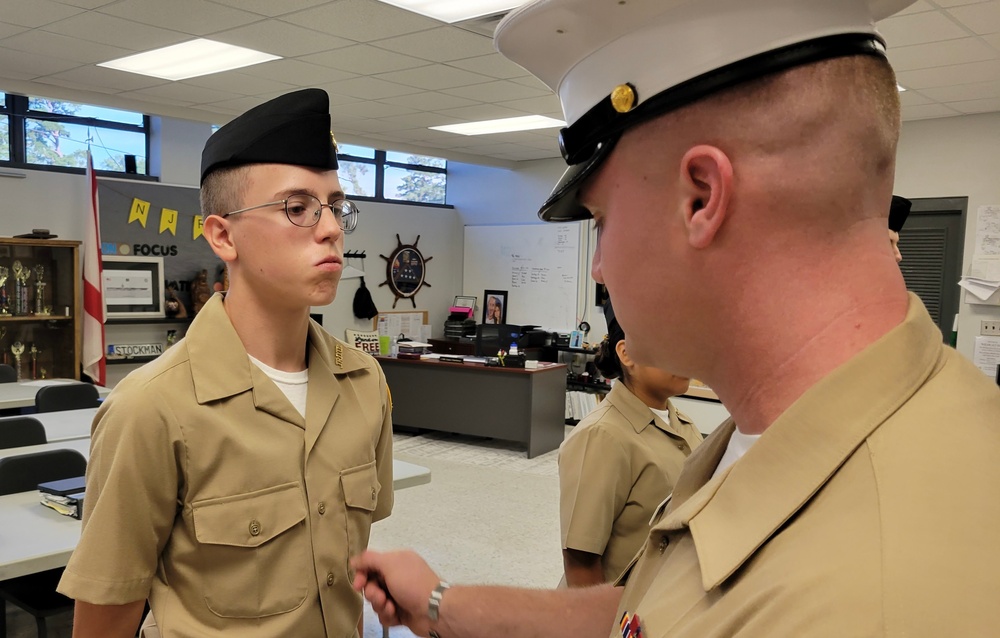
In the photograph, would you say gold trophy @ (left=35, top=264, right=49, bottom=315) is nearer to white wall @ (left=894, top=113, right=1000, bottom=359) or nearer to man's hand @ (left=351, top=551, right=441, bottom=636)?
man's hand @ (left=351, top=551, right=441, bottom=636)

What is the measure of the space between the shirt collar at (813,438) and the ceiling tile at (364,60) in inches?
182

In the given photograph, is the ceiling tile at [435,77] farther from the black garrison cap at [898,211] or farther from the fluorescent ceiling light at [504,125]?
the black garrison cap at [898,211]

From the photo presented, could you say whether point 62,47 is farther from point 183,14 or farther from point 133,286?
point 133,286

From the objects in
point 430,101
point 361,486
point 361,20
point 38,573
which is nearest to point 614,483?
point 361,486

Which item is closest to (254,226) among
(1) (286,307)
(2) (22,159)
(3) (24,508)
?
(1) (286,307)

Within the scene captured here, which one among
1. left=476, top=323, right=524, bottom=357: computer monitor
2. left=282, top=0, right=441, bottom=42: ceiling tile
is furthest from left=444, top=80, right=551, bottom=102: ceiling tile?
left=476, top=323, right=524, bottom=357: computer monitor

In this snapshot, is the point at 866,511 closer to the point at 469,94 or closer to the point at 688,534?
the point at 688,534

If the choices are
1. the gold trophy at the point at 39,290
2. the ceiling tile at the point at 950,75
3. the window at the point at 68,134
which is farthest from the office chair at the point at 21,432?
the ceiling tile at the point at 950,75

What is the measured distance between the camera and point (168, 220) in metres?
7.31

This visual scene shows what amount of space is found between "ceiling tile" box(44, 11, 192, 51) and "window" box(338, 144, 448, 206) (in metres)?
4.16

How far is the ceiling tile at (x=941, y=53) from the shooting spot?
175 inches

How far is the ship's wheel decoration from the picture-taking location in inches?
377

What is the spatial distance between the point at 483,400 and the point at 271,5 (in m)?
4.21

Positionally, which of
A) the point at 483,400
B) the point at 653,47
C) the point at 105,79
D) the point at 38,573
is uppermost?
the point at 105,79
